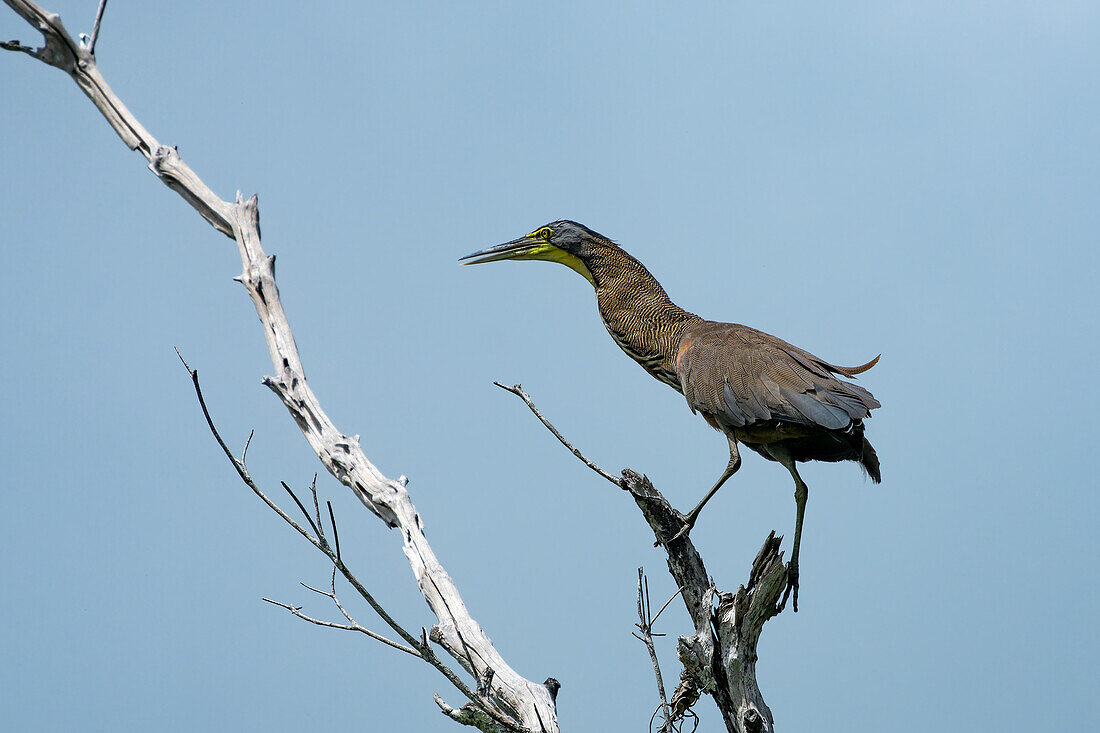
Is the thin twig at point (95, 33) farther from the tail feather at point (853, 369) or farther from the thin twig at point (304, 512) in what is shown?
the tail feather at point (853, 369)

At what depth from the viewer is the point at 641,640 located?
304cm

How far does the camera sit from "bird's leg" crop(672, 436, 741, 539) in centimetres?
336

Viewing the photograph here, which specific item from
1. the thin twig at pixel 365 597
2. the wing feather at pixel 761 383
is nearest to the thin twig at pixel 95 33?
the thin twig at pixel 365 597

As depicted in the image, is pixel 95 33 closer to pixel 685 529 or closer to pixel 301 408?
pixel 301 408

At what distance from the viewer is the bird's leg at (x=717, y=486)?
132 inches

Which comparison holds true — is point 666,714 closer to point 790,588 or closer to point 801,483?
point 790,588

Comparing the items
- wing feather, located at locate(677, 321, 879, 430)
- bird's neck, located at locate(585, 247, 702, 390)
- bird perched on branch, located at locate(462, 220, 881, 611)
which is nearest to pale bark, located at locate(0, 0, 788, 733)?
bird perched on branch, located at locate(462, 220, 881, 611)

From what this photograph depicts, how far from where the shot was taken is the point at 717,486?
3422mm

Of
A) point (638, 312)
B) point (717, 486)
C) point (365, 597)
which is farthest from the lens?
point (638, 312)

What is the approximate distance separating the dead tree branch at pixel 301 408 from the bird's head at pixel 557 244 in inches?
49.8

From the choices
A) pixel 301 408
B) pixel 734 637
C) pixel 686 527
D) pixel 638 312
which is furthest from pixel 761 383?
pixel 301 408

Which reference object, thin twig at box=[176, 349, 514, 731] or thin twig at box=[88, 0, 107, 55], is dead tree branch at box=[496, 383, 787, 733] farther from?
thin twig at box=[88, 0, 107, 55]

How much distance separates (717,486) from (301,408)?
1.56 meters

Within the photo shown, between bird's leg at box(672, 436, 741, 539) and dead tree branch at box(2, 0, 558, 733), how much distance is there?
873mm
